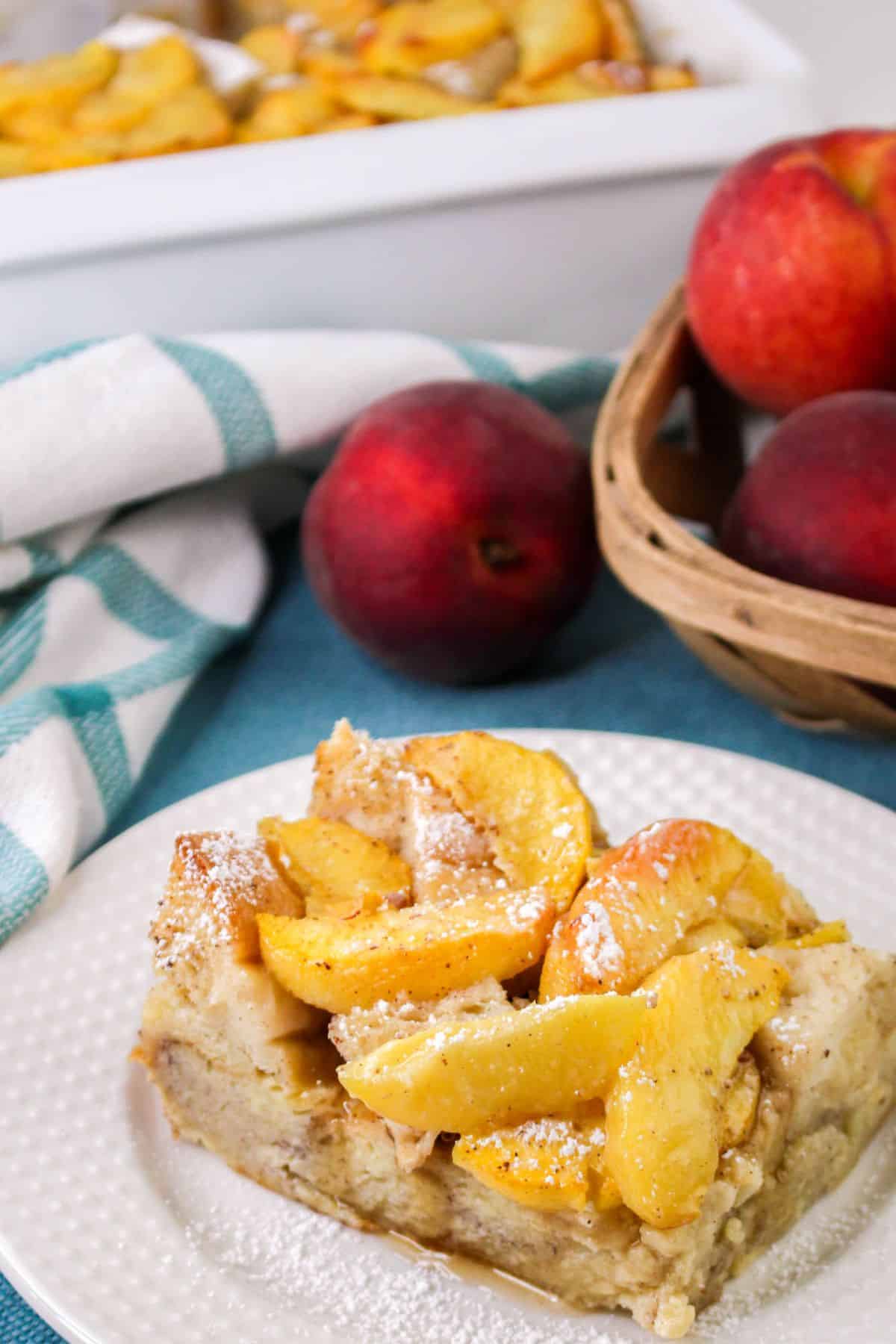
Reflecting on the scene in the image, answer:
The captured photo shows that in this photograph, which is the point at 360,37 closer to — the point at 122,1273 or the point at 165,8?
the point at 165,8

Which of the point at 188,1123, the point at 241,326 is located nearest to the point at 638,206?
the point at 241,326

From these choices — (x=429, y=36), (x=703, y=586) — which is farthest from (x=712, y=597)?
(x=429, y=36)

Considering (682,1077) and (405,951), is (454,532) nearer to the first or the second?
(405,951)

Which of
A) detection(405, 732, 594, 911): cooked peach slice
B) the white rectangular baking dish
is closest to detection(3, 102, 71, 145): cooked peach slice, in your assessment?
the white rectangular baking dish

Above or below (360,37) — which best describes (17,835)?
below

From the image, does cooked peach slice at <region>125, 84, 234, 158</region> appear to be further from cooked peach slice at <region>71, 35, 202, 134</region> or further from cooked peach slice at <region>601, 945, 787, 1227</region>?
cooked peach slice at <region>601, 945, 787, 1227</region>

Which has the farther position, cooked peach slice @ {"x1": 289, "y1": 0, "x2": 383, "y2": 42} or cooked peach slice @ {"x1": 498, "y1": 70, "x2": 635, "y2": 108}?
cooked peach slice @ {"x1": 289, "y1": 0, "x2": 383, "y2": 42}
